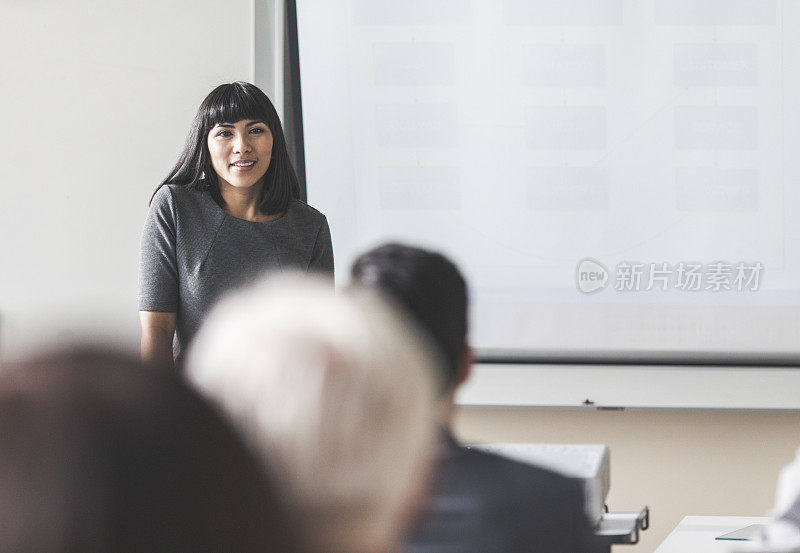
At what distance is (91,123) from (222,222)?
99 centimetres

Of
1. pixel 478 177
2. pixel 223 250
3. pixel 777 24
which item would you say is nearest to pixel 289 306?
pixel 223 250

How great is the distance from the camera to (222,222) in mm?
2029

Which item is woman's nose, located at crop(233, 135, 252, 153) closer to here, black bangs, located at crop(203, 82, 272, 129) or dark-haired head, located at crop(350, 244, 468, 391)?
black bangs, located at crop(203, 82, 272, 129)

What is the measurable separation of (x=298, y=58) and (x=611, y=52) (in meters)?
0.97

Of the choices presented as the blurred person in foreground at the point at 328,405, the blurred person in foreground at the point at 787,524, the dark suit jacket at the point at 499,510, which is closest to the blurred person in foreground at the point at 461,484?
the dark suit jacket at the point at 499,510

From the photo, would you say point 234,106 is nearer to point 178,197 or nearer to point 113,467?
point 178,197

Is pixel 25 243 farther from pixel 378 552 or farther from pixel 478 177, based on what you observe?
pixel 378 552

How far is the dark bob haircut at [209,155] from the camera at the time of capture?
6.84 feet

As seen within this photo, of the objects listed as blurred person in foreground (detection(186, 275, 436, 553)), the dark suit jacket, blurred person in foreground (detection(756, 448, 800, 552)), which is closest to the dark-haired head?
the dark suit jacket

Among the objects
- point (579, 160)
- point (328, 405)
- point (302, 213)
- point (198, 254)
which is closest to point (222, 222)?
point (198, 254)

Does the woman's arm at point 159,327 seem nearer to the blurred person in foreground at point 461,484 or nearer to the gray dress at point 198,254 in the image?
the gray dress at point 198,254

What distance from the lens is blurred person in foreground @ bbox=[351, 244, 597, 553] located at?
34.2 inches

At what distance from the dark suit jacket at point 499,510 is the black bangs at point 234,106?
4.36ft

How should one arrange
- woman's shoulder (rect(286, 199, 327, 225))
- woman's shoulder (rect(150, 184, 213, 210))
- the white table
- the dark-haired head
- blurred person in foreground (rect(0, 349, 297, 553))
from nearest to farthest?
blurred person in foreground (rect(0, 349, 297, 553)), the dark-haired head, the white table, woman's shoulder (rect(150, 184, 213, 210)), woman's shoulder (rect(286, 199, 327, 225))
